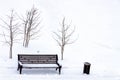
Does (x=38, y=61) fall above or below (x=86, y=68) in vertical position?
above

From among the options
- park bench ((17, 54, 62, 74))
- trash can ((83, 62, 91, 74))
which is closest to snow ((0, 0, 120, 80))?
trash can ((83, 62, 91, 74))

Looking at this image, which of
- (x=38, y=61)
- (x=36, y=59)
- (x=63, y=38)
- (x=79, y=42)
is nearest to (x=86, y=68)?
(x=38, y=61)

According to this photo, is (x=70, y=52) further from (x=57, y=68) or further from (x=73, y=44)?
(x=57, y=68)

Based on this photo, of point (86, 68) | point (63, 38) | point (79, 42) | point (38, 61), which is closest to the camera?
point (86, 68)

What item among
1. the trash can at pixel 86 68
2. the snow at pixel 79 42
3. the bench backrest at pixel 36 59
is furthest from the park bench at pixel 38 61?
the trash can at pixel 86 68

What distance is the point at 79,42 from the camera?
21.0 m

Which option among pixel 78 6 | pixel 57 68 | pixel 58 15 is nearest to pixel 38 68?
pixel 57 68

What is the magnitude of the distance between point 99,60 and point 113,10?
13361mm

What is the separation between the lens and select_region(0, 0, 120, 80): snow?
1292 centimetres

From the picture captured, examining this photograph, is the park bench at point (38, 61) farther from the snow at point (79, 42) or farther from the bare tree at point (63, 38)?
the bare tree at point (63, 38)

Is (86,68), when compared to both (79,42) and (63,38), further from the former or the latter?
(79,42)

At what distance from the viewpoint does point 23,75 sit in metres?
12.2

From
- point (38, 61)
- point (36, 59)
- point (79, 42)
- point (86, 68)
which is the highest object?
point (79, 42)

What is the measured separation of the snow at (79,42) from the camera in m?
12.9
